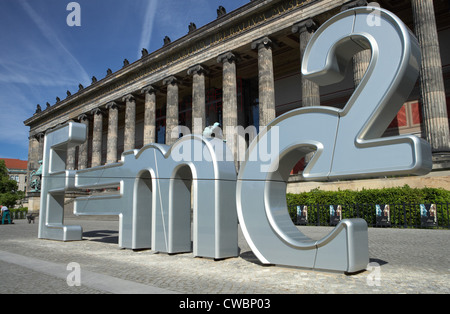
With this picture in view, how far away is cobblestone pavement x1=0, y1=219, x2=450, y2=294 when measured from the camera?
4922mm

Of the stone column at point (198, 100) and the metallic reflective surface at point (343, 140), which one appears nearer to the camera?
the metallic reflective surface at point (343, 140)

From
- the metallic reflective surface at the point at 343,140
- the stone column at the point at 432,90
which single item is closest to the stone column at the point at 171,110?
the stone column at the point at 432,90

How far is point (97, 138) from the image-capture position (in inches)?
1583

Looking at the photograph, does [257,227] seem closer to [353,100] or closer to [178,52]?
[353,100]

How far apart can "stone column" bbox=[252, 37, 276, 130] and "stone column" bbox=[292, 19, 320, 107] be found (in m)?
2.49

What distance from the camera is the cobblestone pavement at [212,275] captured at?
492 centimetres

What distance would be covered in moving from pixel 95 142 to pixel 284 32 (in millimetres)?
24910

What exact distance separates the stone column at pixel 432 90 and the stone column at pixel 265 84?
378 inches

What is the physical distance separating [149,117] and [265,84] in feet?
45.0

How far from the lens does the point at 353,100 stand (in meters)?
5.72

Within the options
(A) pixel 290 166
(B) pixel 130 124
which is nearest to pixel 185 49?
(B) pixel 130 124

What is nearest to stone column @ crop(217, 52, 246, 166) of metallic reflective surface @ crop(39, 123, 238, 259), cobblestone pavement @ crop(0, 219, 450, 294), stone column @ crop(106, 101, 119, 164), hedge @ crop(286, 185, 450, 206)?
hedge @ crop(286, 185, 450, 206)

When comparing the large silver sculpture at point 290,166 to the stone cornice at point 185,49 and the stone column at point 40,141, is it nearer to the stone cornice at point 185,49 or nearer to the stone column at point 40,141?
the stone cornice at point 185,49

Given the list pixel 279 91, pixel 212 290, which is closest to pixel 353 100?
pixel 212 290
